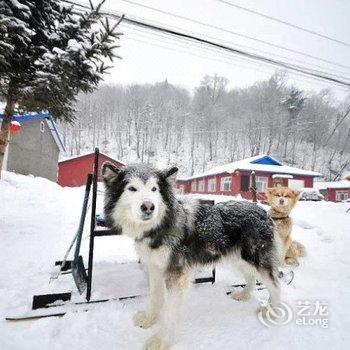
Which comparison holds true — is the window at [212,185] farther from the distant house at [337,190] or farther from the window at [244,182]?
the distant house at [337,190]

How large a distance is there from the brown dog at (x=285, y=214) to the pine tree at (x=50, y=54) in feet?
14.5

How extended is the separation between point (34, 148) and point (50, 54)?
14.4 meters

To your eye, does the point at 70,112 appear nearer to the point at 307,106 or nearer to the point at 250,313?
the point at 250,313

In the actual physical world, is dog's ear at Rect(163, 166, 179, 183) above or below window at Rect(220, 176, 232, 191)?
below

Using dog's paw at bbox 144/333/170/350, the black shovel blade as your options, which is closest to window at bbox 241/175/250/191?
the black shovel blade

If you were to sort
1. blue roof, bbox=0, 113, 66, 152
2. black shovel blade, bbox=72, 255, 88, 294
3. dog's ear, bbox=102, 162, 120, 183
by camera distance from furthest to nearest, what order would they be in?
blue roof, bbox=0, 113, 66, 152 → black shovel blade, bbox=72, 255, 88, 294 → dog's ear, bbox=102, 162, 120, 183

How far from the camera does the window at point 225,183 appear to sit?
27.6m

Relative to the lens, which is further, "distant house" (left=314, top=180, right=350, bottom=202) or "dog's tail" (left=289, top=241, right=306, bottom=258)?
"distant house" (left=314, top=180, right=350, bottom=202)

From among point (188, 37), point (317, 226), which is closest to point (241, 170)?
point (317, 226)

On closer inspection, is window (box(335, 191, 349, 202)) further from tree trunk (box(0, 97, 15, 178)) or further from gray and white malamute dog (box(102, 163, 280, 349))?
tree trunk (box(0, 97, 15, 178))

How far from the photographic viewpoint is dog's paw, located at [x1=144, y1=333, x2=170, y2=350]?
2.71m

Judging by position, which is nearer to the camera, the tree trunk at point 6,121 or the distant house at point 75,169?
the tree trunk at point 6,121

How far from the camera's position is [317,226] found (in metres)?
9.66

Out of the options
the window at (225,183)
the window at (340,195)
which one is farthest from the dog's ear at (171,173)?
the window at (340,195)
